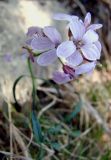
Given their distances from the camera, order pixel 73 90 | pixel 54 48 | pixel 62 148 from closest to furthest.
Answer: pixel 54 48, pixel 62 148, pixel 73 90

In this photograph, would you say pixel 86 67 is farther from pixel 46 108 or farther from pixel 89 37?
pixel 46 108

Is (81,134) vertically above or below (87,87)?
below

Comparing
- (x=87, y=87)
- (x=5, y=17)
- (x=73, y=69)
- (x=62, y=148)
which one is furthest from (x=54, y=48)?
(x=87, y=87)

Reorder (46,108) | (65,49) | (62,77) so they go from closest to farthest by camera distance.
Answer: (65,49) < (62,77) < (46,108)

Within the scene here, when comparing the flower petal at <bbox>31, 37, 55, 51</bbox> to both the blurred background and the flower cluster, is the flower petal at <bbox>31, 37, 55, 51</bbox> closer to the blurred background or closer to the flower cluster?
the flower cluster

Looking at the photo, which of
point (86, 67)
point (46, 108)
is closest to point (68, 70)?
point (86, 67)

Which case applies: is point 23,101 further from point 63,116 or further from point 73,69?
point 73,69

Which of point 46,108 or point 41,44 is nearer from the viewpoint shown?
point 41,44

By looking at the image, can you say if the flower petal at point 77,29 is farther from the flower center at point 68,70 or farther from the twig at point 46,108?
the twig at point 46,108

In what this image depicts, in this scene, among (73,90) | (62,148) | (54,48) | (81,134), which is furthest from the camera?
(73,90)
